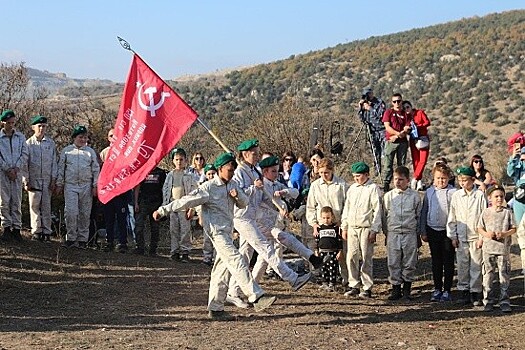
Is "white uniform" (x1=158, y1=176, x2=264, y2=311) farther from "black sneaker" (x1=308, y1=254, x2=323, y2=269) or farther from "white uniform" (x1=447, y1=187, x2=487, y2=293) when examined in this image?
"white uniform" (x1=447, y1=187, x2=487, y2=293)

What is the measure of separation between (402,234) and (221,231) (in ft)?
9.34

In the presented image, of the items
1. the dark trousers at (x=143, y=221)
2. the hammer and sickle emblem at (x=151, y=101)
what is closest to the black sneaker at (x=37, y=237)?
the dark trousers at (x=143, y=221)

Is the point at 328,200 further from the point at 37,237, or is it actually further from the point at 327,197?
the point at 37,237

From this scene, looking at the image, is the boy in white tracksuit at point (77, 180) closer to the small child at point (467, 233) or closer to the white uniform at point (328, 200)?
the white uniform at point (328, 200)

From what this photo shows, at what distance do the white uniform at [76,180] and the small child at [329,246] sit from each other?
4.17 metres

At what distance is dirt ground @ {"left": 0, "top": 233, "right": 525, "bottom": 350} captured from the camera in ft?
27.8

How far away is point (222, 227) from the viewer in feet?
31.5

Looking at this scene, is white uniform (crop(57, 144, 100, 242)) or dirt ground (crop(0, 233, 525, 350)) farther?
white uniform (crop(57, 144, 100, 242))

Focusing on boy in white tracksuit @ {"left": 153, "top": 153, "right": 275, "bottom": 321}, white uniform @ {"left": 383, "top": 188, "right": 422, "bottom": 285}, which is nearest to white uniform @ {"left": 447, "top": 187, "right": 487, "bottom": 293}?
white uniform @ {"left": 383, "top": 188, "right": 422, "bottom": 285}

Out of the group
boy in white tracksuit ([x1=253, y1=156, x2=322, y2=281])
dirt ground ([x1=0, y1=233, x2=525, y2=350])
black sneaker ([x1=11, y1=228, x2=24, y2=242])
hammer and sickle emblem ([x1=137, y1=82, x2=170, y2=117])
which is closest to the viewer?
dirt ground ([x1=0, y1=233, x2=525, y2=350])

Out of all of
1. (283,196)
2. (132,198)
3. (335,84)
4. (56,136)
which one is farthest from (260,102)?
(283,196)

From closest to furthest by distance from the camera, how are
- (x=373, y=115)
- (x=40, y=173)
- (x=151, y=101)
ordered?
(x=151, y=101) → (x=40, y=173) → (x=373, y=115)

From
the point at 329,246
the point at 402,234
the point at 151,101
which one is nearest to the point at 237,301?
the point at 329,246

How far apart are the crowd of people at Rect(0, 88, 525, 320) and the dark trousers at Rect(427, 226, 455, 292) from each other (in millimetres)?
15
